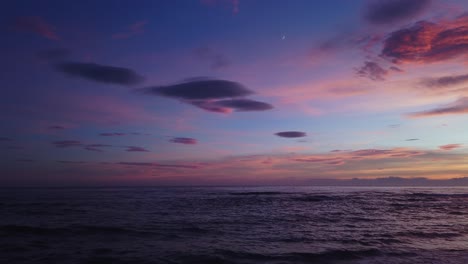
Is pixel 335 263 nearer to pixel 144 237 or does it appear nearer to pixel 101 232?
pixel 144 237

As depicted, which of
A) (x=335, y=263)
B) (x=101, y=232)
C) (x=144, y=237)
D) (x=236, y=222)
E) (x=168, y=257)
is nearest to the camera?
(x=335, y=263)

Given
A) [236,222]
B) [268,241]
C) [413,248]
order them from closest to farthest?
1. [413,248]
2. [268,241]
3. [236,222]

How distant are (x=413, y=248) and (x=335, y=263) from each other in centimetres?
567

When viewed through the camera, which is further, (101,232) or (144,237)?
(101,232)

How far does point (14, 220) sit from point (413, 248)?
2860 cm

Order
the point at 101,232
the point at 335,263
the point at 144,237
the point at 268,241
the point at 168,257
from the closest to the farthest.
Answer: the point at 335,263
the point at 168,257
the point at 268,241
the point at 144,237
the point at 101,232

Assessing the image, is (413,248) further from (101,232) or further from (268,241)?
(101,232)

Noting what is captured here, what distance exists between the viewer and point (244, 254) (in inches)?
581

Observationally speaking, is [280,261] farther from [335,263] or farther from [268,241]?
[268,241]

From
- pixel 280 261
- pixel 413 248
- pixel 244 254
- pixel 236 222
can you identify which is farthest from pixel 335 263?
pixel 236 222

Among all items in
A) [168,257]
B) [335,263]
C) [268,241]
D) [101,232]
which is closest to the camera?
[335,263]

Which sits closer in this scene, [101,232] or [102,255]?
[102,255]

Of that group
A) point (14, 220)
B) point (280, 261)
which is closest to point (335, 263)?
point (280, 261)

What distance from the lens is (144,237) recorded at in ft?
61.7
